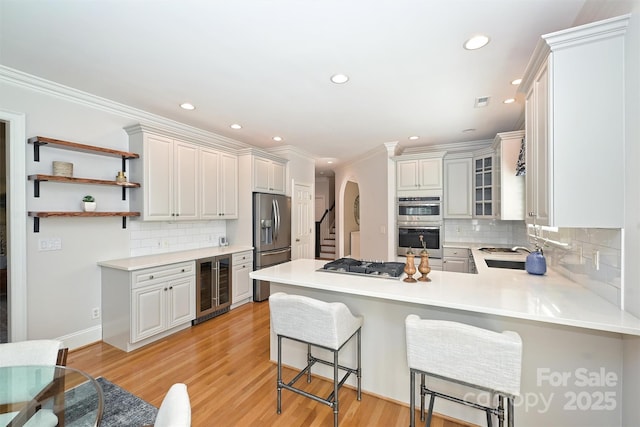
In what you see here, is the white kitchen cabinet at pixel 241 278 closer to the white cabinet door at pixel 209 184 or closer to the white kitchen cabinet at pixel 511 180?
the white cabinet door at pixel 209 184

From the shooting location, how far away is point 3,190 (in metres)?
3.49

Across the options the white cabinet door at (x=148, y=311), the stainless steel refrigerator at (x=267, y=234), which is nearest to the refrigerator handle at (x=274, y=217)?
the stainless steel refrigerator at (x=267, y=234)

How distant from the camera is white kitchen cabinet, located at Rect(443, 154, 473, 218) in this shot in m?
4.62

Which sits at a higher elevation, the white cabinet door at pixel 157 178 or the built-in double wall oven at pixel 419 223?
the white cabinet door at pixel 157 178

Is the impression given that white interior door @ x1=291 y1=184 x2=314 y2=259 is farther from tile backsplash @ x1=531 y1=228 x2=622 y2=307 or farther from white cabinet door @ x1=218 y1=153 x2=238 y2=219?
tile backsplash @ x1=531 y1=228 x2=622 y2=307

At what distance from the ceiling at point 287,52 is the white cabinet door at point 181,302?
2079mm

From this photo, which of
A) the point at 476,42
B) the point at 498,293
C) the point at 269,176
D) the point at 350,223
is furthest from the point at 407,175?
the point at 350,223

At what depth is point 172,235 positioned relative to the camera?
3.89 meters

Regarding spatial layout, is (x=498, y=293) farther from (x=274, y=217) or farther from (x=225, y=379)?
Result: (x=274, y=217)

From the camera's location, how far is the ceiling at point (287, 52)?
5.65 ft

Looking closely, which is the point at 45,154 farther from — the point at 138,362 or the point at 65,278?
the point at 138,362

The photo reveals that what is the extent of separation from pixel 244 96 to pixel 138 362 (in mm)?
2824

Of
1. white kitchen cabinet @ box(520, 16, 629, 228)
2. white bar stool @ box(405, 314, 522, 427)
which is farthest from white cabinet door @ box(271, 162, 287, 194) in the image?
white kitchen cabinet @ box(520, 16, 629, 228)

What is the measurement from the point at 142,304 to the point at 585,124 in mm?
3817
